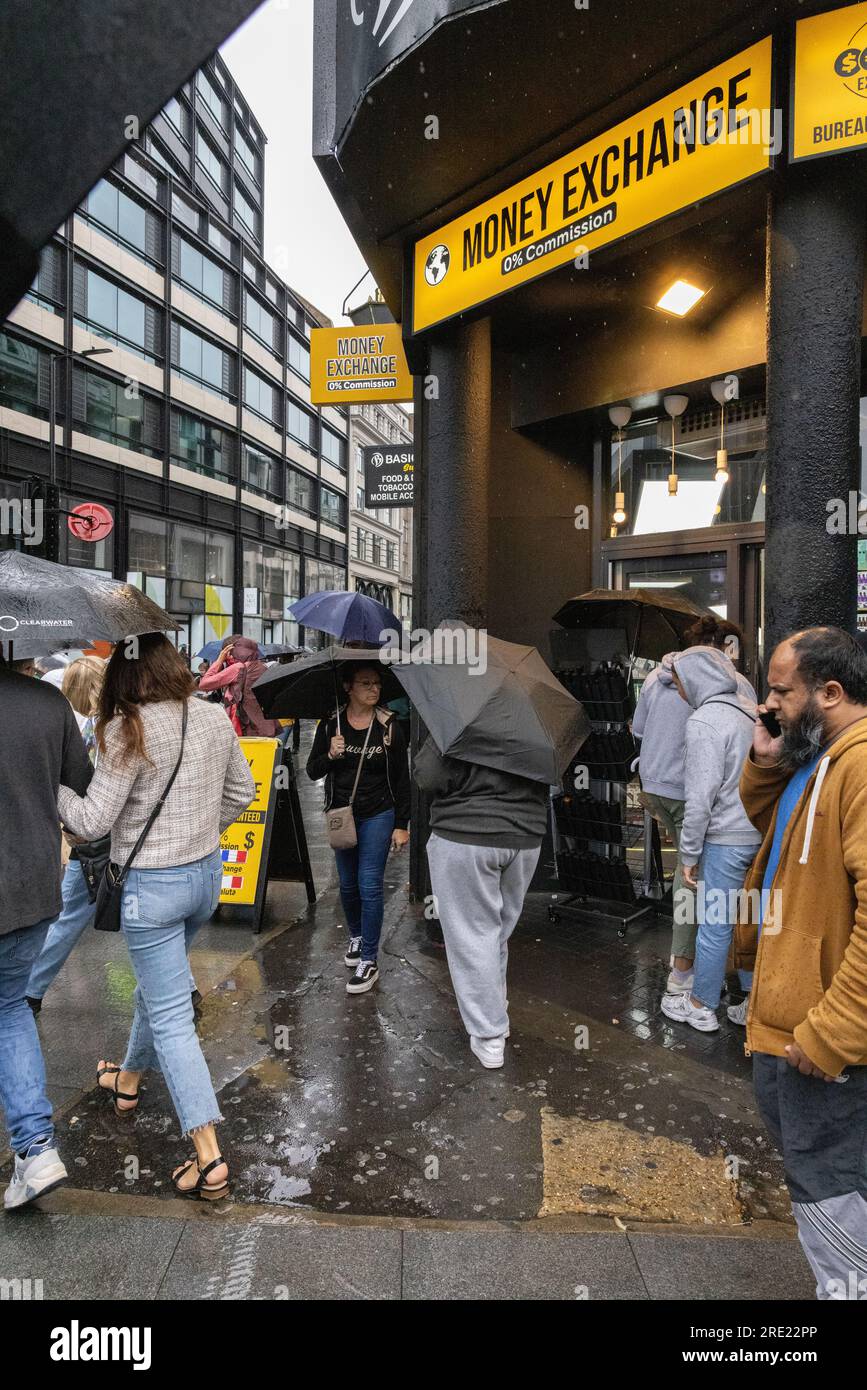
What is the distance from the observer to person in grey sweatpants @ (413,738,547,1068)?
407 centimetres

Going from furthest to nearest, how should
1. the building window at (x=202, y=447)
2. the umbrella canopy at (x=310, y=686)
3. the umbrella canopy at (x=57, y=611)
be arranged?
the building window at (x=202, y=447)
the umbrella canopy at (x=310, y=686)
the umbrella canopy at (x=57, y=611)

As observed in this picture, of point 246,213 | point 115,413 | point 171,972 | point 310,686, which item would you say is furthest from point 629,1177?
point 246,213

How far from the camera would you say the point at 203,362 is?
3183 centimetres

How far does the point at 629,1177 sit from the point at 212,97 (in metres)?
40.9

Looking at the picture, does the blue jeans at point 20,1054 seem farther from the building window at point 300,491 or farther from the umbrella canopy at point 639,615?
the building window at point 300,491

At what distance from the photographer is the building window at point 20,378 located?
69.6 feet

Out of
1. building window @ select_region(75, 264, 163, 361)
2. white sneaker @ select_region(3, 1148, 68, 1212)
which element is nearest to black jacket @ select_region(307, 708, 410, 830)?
white sneaker @ select_region(3, 1148, 68, 1212)

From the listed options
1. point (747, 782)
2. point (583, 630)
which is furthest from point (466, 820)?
point (583, 630)

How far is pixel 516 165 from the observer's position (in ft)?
17.6

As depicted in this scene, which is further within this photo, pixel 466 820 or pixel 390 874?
pixel 390 874

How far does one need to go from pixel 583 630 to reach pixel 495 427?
194cm

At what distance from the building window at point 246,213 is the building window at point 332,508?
12.7 meters

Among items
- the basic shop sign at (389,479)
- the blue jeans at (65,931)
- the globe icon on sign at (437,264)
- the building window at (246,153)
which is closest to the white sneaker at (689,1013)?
the blue jeans at (65,931)

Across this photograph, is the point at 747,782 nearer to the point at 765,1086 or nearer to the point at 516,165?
the point at 765,1086
